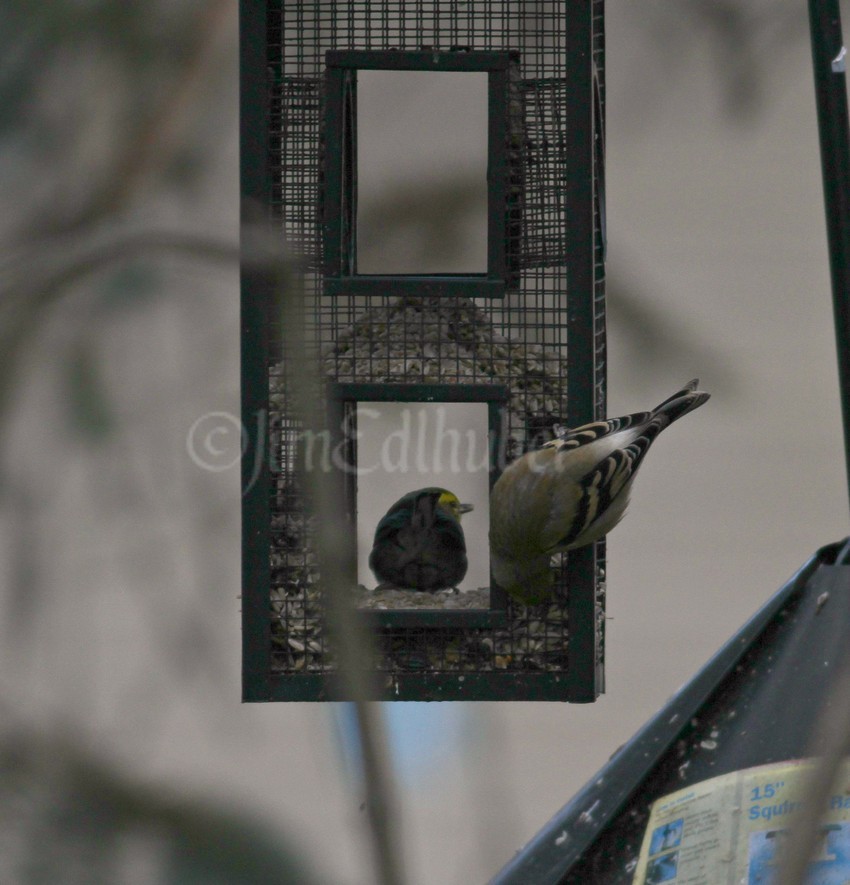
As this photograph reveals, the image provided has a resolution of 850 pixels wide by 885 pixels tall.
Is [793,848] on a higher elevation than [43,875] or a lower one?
higher

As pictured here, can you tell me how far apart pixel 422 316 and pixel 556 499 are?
0.29 m

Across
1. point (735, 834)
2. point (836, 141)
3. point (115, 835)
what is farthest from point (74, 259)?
point (115, 835)

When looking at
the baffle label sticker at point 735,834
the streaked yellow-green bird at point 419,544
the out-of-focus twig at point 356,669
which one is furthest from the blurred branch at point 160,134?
the out-of-focus twig at point 356,669

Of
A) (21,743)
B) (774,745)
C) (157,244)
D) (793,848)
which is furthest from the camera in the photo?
(21,743)

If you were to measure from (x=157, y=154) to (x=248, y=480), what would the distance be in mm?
479

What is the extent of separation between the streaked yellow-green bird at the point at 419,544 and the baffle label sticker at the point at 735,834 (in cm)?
71

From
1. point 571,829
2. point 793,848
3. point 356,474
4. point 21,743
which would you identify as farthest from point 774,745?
point 21,743

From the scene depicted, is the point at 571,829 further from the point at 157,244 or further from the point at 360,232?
the point at 360,232

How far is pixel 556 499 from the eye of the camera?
5.42 ft

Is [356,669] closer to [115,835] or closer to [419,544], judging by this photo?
[419,544]

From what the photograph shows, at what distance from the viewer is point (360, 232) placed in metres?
1.81
